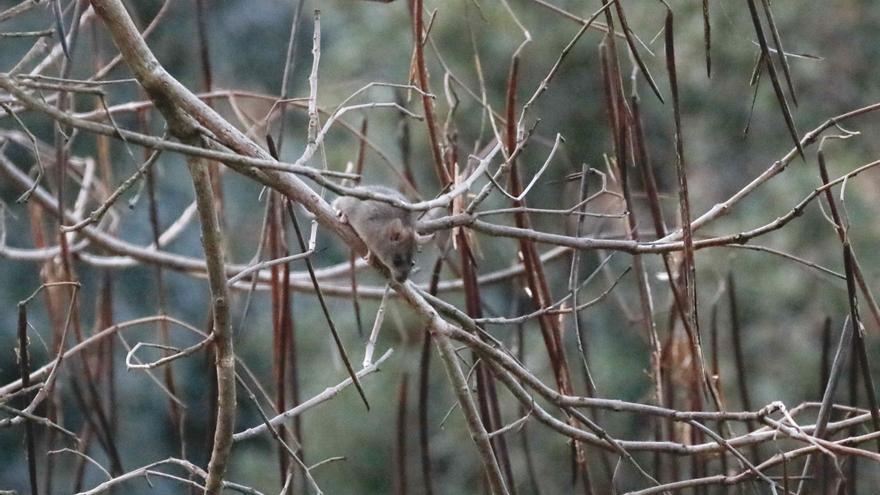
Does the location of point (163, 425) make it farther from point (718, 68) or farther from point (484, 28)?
point (718, 68)

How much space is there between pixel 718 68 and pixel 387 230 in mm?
3747

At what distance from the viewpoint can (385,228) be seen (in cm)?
202

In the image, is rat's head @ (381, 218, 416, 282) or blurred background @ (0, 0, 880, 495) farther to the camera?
blurred background @ (0, 0, 880, 495)

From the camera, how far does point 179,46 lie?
6410 millimetres

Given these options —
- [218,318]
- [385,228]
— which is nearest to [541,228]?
[385,228]

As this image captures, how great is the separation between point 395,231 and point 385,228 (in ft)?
0.06

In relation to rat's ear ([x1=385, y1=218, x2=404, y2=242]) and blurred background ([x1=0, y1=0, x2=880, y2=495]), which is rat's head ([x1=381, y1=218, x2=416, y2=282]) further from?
blurred background ([x1=0, y1=0, x2=880, y2=495])

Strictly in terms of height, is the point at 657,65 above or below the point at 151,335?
above

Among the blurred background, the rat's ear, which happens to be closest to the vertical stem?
the rat's ear

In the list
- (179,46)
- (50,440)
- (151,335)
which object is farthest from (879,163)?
(179,46)

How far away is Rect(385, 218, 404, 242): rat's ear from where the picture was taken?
1.98 m

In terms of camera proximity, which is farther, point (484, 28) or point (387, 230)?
point (484, 28)

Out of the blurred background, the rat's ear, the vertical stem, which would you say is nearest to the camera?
the vertical stem

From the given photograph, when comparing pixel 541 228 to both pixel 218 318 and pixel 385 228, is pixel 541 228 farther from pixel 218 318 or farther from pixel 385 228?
pixel 218 318
